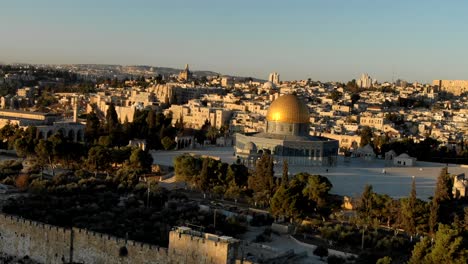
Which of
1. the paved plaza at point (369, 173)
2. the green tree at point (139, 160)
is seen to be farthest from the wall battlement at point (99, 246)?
the paved plaza at point (369, 173)

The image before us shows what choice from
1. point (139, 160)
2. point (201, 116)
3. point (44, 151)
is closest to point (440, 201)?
point (139, 160)

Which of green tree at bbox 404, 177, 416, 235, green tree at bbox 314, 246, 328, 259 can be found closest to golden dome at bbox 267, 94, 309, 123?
green tree at bbox 404, 177, 416, 235

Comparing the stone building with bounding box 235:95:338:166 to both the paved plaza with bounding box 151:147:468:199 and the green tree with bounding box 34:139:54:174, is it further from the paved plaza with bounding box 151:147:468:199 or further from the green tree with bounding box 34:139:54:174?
the green tree with bounding box 34:139:54:174

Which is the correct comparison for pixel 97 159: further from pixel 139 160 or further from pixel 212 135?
pixel 212 135

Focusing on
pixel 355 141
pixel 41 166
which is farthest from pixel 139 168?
pixel 355 141

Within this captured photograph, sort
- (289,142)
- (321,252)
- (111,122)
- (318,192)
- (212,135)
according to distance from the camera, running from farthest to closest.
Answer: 1. (212,135)
2. (111,122)
3. (289,142)
4. (318,192)
5. (321,252)

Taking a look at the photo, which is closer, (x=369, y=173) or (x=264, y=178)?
(x=264, y=178)
